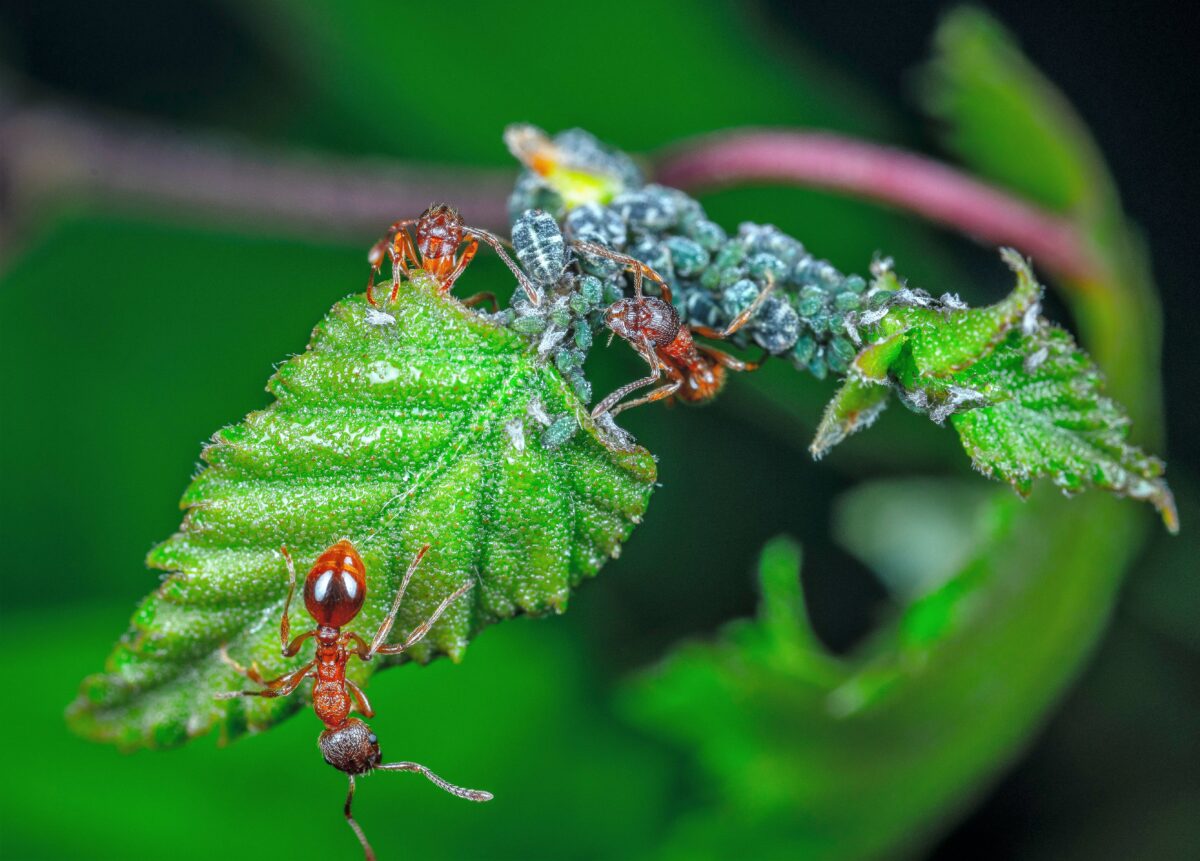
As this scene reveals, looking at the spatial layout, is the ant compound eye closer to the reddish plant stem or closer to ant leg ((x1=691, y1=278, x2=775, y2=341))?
ant leg ((x1=691, y1=278, x2=775, y2=341))

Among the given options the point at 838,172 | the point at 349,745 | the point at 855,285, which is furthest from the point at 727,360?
the point at 349,745

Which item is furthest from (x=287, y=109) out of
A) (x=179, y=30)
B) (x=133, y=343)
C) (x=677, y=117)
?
(x=677, y=117)

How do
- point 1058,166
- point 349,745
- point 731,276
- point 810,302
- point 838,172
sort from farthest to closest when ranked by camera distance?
point 1058,166 → point 838,172 → point 349,745 → point 731,276 → point 810,302

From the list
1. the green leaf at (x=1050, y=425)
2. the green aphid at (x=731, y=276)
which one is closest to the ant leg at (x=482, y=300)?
the green aphid at (x=731, y=276)

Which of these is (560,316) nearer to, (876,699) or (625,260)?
(625,260)

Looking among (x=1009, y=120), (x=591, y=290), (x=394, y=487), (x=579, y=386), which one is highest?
(x=1009, y=120)

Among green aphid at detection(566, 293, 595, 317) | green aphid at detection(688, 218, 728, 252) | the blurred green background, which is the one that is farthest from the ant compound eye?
the blurred green background
